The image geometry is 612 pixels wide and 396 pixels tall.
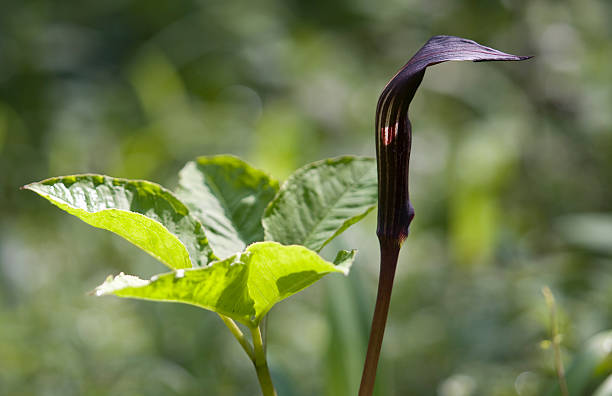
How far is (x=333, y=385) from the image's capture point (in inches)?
25.3

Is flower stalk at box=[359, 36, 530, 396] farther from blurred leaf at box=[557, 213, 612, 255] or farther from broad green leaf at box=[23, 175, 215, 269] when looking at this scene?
blurred leaf at box=[557, 213, 612, 255]

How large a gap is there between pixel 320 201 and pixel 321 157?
131 centimetres

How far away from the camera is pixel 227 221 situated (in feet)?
1.47

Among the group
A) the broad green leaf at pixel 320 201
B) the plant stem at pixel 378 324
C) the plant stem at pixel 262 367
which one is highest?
the broad green leaf at pixel 320 201

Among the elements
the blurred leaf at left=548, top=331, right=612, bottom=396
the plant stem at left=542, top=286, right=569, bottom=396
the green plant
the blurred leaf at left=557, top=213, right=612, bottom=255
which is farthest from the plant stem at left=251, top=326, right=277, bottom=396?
the blurred leaf at left=557, top=213, right=612, bottom=255

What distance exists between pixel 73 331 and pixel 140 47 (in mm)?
2050

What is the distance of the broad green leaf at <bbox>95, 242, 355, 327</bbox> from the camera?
28 cm

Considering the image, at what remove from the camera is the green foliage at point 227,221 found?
12.0 inches

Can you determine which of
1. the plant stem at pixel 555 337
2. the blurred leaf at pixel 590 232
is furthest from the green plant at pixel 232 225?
the blurred leaf at pixel 590 232

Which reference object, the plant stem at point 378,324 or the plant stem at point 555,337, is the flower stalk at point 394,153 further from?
the plant stem at point 555,337

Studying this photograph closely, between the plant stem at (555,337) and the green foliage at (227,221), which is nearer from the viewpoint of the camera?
the green foliage at (227,221)

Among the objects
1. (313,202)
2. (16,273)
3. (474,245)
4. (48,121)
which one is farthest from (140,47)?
(313,202)

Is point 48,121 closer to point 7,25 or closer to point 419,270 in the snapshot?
point 7,25

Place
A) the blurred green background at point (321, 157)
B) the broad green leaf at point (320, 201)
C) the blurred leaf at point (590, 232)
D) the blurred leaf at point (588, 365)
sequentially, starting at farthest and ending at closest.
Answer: the blurred leaf at point (590, 232)
the blurred green background at point (321, 157)
the blurred leaf at point (588, 365)
the broad green leaf at point (320, 201)
